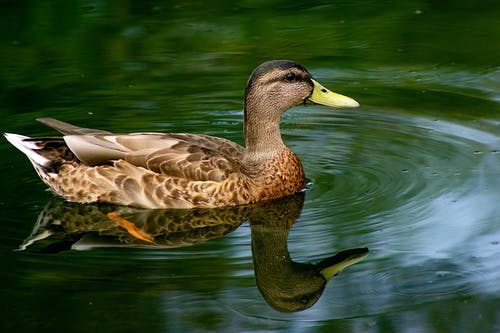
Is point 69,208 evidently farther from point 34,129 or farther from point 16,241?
A: point 34,129

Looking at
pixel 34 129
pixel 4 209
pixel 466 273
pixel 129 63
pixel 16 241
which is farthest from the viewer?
pixel 129 63

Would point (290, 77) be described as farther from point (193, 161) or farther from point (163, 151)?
point (163, 151)

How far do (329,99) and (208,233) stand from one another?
1.80 metres

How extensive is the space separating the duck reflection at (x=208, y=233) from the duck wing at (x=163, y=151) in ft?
1.14

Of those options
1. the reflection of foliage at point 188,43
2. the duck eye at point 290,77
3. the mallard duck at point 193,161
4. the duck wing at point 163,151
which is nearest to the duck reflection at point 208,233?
the mallard duck at point 193,161

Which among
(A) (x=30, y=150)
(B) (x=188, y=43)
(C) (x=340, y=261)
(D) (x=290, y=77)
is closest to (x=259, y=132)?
(D) (x=290, y=77)

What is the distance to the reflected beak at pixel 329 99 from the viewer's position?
9.36m

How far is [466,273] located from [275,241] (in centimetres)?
154

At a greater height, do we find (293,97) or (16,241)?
Result: (293,97)

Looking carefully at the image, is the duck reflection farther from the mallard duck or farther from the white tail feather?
the white tail feather

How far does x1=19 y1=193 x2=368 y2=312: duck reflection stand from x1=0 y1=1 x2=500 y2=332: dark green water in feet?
0.11

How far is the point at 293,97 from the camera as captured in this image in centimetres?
941

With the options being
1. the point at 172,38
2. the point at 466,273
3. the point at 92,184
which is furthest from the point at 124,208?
the point at 172,38

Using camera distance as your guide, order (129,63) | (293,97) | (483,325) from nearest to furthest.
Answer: (483,325)
(293,97)
(129,63)
